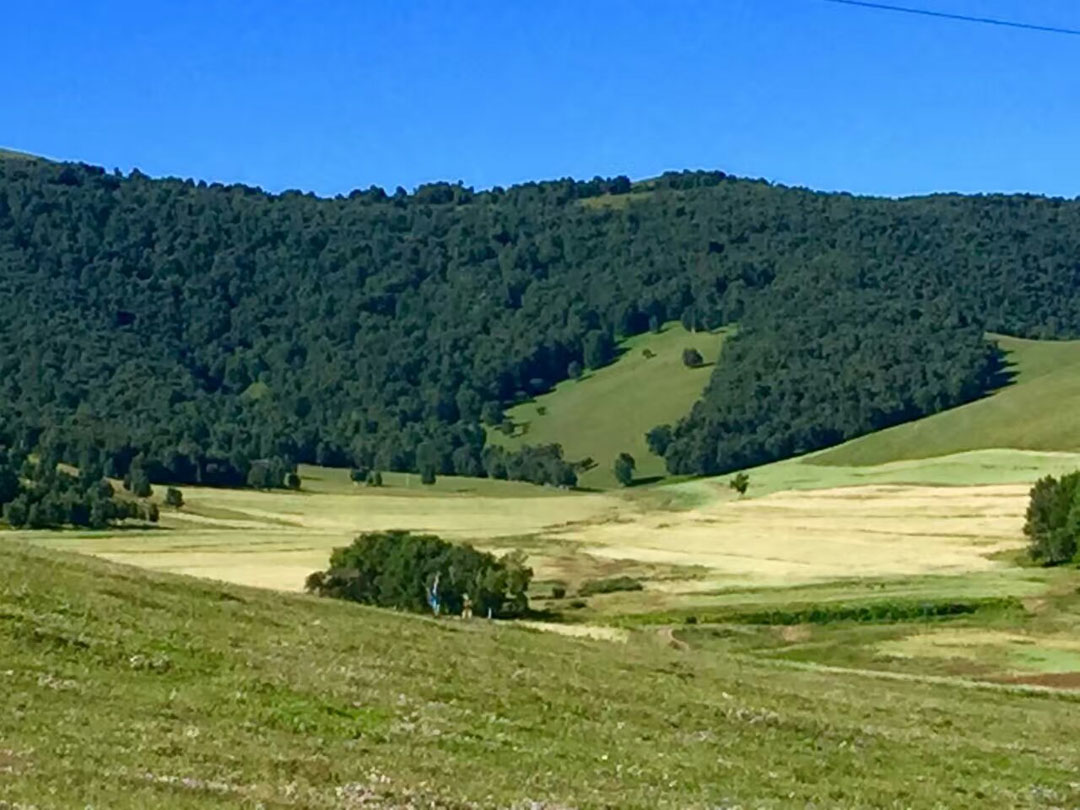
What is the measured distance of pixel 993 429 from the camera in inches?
6545

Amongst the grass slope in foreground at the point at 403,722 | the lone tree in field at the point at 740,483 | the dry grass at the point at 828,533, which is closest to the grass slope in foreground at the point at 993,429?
the lone tree in field at the point at 740,483

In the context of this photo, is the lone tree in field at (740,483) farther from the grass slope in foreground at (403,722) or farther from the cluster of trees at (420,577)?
the grass slope in foreground at (403,722)

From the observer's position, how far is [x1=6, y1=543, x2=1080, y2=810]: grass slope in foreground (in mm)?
20109

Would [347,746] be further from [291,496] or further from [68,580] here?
[291,496]

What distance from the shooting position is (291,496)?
170375mm

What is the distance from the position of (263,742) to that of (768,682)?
19447 millimetres

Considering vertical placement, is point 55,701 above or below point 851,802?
above

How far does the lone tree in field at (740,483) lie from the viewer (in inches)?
6260

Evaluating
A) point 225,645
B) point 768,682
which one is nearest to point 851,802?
point 225,645

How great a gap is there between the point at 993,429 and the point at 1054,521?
204 ft

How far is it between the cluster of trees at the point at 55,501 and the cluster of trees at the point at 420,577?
124ft

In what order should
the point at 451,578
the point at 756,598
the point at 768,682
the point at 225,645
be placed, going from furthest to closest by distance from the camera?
the point at 756,598 → the point at 451,578 → the point at 768,682 → the point at 225,645

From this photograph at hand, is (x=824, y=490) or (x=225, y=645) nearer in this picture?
(x=225, y=645)

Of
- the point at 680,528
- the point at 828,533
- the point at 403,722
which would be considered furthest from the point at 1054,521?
the point at 403,722
